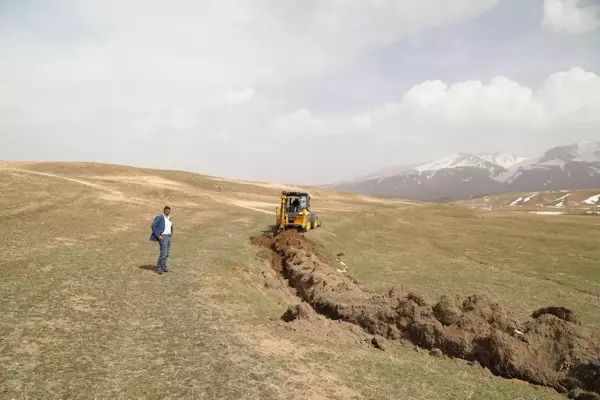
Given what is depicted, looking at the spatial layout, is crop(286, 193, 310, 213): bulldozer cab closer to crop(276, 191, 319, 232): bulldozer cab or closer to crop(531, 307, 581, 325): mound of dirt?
crop(276, 191, 319, 232): bulldozer cab

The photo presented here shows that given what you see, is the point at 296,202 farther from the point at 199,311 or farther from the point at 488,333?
the point at 488,333

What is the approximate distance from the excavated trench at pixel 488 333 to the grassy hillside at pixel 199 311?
0.74 m

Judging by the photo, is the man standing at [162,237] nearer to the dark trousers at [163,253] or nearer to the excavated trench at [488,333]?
the dark trousers at [163,253]

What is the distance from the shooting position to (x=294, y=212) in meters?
38.6

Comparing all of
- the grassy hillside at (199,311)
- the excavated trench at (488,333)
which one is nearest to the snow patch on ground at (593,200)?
the grassy hillside at (199,311)

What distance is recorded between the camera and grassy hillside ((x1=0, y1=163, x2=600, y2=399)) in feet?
30.8

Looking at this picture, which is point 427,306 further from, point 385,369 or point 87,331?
point 87,331

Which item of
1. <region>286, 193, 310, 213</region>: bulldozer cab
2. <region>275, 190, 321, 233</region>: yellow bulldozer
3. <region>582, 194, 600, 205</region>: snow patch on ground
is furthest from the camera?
<region>582, 194, 600, 205</region>: snow patch on ground

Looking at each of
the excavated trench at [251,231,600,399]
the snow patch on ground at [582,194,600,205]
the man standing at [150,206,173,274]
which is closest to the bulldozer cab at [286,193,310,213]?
the excavated trench at [251,231,600,399]

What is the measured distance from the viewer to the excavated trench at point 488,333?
12719 mm

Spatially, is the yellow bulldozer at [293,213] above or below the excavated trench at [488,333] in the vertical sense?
above

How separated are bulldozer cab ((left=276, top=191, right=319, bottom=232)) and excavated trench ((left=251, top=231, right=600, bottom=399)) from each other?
18.9 meters

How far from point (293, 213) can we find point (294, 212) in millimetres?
167

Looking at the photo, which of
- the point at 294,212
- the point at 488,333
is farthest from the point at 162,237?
the point at 294,212
